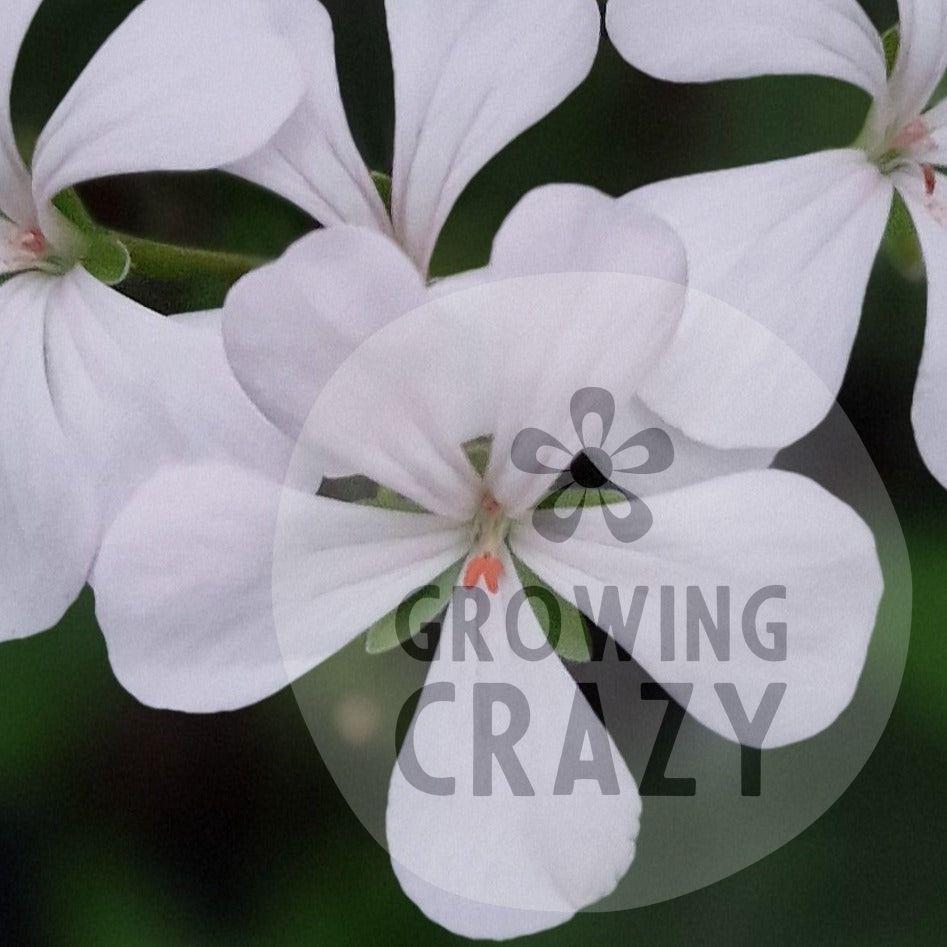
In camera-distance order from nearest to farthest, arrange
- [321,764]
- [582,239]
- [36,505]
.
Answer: [582,239] → [36,505] → [321,764]

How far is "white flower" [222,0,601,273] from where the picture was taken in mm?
520

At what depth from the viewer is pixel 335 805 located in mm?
953

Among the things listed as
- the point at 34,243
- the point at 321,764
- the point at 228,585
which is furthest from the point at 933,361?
the point at 321,764

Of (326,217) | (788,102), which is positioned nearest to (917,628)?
(788,102)

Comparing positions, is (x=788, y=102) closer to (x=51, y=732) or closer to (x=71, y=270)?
(x=71, y=270)

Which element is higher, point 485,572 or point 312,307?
point 312,307

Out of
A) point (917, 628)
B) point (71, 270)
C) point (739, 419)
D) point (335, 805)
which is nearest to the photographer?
point (739, 419)

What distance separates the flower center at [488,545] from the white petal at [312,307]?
0.36 feet

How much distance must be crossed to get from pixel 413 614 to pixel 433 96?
240mm

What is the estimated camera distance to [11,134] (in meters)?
0.58

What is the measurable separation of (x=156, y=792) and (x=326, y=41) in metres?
0.64

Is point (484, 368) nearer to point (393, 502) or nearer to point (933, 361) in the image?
point (393, 502)

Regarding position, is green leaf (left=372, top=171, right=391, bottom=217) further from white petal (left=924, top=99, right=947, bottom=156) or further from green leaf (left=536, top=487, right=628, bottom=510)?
white petal (left=924, top=99, right=947, bottom=156)
